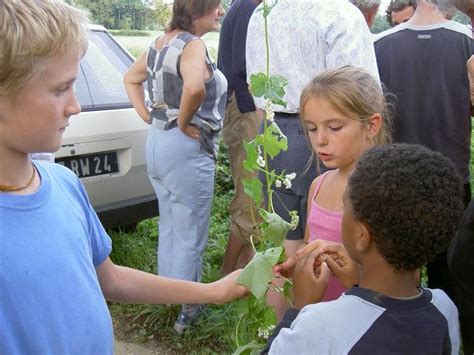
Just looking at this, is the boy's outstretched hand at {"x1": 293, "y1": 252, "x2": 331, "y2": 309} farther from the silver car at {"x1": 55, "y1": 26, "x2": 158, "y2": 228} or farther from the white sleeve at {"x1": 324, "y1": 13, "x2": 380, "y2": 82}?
the silver car at {"x1": 55, "y1": 26, "x2": 158, "y2": 228}

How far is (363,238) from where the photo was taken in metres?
1.45

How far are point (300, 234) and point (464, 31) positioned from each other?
1460 mm

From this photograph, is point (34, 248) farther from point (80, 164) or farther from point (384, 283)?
point (80, 164)

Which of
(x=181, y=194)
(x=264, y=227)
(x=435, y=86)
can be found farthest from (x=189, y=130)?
(x=264, y=227)

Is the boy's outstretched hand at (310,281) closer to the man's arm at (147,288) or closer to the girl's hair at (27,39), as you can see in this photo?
the man's arm at (147,288)

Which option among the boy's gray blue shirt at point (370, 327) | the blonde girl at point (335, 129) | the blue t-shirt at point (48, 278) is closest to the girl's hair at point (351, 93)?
the blonde girl at point (335, 129)

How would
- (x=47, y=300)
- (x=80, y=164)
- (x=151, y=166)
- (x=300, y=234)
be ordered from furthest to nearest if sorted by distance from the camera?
(x=80, y=164)
(x=151, y=166)
(x=300, y=234)
(x=47, y=300)

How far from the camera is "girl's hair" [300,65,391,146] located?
2232 millimetres

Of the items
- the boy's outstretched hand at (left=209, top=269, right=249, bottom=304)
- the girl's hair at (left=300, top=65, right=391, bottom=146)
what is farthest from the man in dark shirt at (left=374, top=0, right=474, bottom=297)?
the boy's outstretched hand at (left=209, top=269, right=249, bottom=304)

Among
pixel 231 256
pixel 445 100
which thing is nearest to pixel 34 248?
pixel 445 100

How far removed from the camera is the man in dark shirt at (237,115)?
13.6ft

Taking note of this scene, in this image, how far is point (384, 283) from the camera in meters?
1.43

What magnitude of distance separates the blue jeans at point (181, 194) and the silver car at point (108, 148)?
43 centimetres

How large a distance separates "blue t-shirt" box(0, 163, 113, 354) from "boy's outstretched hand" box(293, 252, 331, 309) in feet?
1.80
